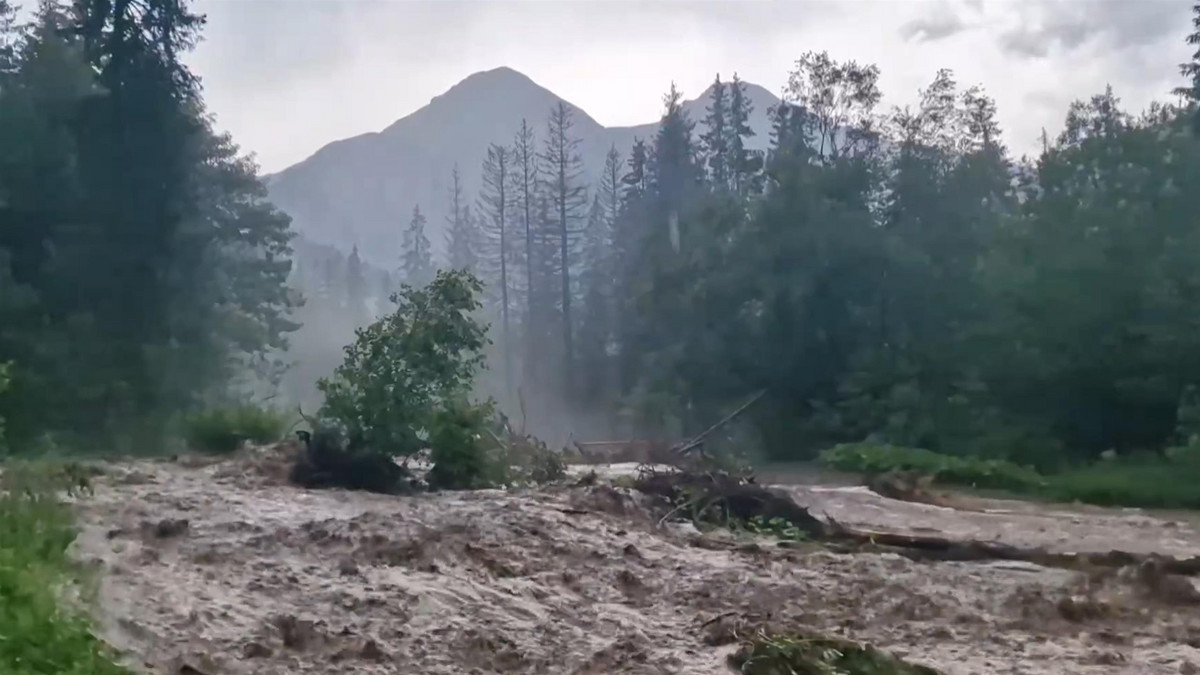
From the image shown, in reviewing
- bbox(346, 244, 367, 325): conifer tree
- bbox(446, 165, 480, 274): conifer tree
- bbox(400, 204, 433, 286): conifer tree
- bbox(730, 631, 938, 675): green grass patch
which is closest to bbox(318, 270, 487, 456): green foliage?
bbox(730, 631, 938, 675): green grass patch

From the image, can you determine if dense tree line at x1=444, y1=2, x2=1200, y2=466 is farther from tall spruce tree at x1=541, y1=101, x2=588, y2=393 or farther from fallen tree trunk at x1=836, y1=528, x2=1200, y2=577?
fallen tree trunk at x1=836, y1=528, x2=1200, y2=577

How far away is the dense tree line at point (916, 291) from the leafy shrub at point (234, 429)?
15.1 m

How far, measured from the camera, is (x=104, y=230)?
2483 cm

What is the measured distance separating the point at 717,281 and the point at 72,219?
17066 millimetres

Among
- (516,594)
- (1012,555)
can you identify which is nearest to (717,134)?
(1012,555)

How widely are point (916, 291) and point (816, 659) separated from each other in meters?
24.2

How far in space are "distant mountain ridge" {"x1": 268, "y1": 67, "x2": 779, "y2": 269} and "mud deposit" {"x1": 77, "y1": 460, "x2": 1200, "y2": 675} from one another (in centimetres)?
9314

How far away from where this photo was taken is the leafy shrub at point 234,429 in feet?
57.6

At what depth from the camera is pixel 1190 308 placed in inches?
869

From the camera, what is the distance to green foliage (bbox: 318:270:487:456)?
46.7ft

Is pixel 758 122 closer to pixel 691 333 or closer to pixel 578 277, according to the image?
pixel 578 277

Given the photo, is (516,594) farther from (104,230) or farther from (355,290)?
(355,290)

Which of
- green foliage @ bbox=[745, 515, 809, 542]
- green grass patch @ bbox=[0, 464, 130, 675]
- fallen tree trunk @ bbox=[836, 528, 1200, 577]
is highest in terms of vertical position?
green grass patch @ bbox=[0, 464, 130, 675]

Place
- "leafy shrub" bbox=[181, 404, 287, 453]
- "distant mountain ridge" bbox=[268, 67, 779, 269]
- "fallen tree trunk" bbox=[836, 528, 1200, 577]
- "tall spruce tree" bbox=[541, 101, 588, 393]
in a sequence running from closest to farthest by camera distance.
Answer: "fallen tree trunk" bbox=[836, 528, 1200, 577], "leafy shrub" bbox=[181, 404, 287, 453], "tall spruce tree" bbox=[541, 101, 588, 393], "distant mountain ridge" bbox=[268, 67, 779, 269]
